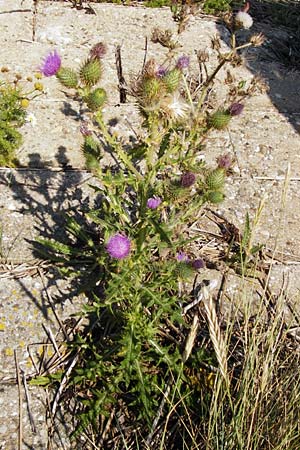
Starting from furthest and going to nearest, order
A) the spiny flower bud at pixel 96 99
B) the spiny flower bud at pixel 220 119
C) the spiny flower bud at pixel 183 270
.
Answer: the spiny flower bud at pixel 183 270 → the spiny flower bud at pixel 220 119 → the spiny flower bud at pixel 96 99

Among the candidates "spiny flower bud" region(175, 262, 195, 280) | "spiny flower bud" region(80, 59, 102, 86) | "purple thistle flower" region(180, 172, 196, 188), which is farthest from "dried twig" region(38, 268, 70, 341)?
"spiny flower bud" region(80, 59, 102, 86)

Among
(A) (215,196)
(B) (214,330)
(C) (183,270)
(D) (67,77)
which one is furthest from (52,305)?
(B) (214,330)

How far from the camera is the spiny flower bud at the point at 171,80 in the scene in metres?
2.07

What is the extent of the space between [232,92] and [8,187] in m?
1.30

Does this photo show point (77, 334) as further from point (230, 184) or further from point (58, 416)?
point (230, 184)

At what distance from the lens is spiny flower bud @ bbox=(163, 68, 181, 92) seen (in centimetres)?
207

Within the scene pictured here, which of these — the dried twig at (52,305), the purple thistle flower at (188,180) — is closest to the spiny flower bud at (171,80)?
the purple thistle flower at (188,180)

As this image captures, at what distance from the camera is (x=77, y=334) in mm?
2375

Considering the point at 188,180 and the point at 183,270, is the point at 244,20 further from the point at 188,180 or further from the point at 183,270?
the point at 183,270

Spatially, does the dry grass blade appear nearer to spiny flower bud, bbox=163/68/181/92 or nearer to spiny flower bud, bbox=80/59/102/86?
spiny flower bud, bbox=163/68/181/92

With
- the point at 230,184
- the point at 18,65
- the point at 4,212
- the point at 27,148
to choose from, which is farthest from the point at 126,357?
the point at 18,65

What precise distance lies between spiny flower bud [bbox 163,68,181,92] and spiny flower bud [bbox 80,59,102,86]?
0.81 ft

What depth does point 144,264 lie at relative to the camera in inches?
89.1

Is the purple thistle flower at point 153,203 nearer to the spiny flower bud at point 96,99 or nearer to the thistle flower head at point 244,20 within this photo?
the spiny flower bud at point 96,99
